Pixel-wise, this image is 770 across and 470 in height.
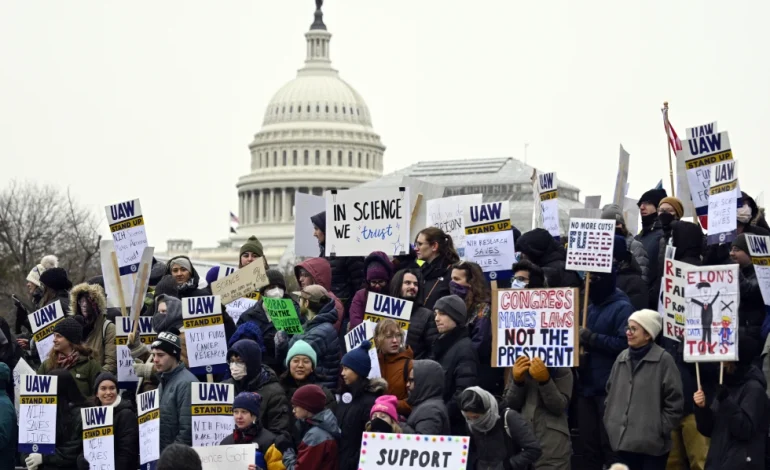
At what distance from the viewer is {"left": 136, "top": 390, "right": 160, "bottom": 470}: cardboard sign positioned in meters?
15.3

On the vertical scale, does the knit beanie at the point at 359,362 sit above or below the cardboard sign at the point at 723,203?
below

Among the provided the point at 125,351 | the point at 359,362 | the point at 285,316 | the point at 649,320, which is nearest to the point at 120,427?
the point at 125,351

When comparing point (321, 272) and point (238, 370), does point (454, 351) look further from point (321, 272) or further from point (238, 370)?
point (321, 272)

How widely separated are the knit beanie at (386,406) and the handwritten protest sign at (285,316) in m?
2.58

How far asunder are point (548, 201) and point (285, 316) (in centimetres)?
379

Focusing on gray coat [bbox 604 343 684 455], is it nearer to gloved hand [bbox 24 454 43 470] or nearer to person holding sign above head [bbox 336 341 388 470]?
person holding sign above head [bbox 336 341 388 470]

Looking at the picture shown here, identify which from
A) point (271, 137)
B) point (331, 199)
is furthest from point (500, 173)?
point (331, 199)

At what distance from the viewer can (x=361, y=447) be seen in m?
13.6

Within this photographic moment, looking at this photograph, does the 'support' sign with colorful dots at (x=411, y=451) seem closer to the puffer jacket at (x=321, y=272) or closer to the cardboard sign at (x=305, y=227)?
the puffer jacket at (x=321, y=272)

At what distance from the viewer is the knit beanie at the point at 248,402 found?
14312 mm

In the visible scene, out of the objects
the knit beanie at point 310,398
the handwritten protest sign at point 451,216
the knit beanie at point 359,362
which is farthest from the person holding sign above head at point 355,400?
the handwritten protest sign at point 451,216

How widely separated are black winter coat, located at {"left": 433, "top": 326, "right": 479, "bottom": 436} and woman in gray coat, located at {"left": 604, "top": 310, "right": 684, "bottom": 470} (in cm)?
112

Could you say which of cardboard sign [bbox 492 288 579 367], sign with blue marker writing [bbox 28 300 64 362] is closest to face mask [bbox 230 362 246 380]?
cardboard sign [bbox 492 288 579 367]

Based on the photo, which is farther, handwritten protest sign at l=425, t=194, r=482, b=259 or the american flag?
the american flag
